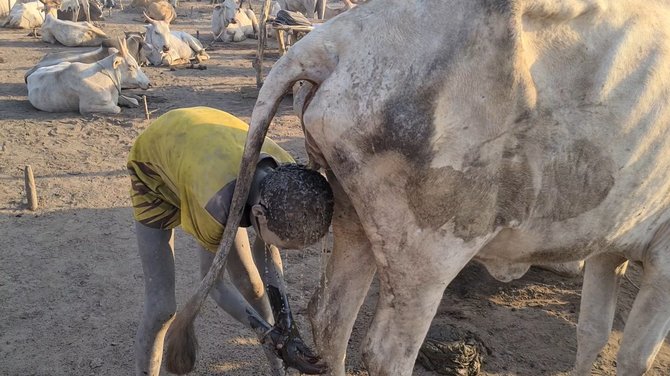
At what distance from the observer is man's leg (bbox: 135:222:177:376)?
3.06 m

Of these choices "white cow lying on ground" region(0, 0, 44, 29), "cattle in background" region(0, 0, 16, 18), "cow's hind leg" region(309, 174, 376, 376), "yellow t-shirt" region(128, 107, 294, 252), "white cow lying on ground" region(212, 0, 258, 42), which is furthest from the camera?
"cattle in background" region(0, 0, 16, 18)

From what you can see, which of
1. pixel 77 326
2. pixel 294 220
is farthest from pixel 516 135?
pixel 77 326

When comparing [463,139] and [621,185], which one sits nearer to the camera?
[463,139]

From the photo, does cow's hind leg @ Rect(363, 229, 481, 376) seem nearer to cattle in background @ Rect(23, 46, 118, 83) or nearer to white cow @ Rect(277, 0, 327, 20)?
cattle in background @ Rect(23, 46, 118, 83)

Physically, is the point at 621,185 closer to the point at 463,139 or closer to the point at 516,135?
the point at 516,135

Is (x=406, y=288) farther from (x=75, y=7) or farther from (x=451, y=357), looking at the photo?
(x=75, y=7)

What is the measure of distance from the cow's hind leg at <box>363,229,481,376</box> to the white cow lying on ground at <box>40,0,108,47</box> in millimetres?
12230

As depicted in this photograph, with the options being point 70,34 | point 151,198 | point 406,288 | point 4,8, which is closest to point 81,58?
point 70,34

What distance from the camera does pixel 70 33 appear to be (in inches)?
533

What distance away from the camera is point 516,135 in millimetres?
2393

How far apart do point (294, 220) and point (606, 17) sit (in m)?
1.36

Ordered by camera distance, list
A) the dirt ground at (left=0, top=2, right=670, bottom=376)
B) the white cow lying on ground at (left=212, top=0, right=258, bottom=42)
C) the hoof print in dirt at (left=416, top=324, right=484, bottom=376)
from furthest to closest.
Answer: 1. the white cow lying on ground at (left=212, top=0, right=258, bottom=42)
2. the dirt ground at (left=0, top=2, right=670, bottom=376)
3. the hoof print in dirt at (left=416, top=324, right=484, bottom=376)

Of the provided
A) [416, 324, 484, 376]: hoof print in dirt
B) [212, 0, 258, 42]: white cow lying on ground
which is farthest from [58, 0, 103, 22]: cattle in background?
[416, 324, 484, 376]: hoof print in dirt

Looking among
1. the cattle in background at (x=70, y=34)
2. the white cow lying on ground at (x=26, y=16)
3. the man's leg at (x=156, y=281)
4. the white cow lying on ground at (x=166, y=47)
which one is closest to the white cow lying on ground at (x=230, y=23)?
the white cow lying on ground at (x=166, y=47)
